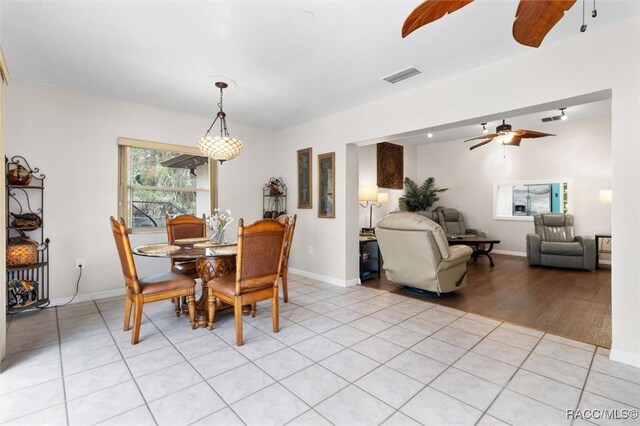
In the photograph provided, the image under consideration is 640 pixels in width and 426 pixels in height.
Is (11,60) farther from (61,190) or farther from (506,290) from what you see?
(506,290)

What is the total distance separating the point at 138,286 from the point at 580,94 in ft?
12.8

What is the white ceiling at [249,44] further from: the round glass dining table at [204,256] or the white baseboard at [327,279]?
the white baseboard at [327,279]

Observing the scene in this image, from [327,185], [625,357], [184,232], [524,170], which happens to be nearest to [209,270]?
[184,232]

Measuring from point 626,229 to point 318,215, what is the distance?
3.44m

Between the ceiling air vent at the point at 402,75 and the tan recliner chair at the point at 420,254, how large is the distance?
155cm

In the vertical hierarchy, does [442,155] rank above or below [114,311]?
above

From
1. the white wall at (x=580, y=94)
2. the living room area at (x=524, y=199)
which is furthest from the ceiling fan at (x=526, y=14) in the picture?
the living room area at (x=524, y=199)

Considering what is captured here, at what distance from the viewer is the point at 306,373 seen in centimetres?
207

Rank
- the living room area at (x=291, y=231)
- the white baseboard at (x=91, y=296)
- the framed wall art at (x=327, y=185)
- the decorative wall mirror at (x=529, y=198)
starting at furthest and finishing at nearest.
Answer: the decorative wall mirror at (x=529, y=198) < the framed wall art at (x=327, y=185) < the white baseboard at (x=91, y=296) < the living room area at (x=291, y=231)

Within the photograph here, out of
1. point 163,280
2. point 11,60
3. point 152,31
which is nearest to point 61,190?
point 11,60

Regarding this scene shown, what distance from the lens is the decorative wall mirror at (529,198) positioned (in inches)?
253

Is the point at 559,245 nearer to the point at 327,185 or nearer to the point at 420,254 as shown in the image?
the point at 420,254

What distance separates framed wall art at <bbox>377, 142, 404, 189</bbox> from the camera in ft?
23.2

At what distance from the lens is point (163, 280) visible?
2.72 metres
